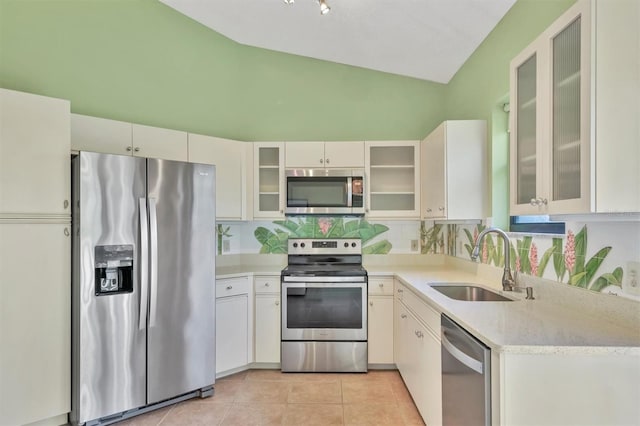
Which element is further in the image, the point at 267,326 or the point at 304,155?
the point at 304,155

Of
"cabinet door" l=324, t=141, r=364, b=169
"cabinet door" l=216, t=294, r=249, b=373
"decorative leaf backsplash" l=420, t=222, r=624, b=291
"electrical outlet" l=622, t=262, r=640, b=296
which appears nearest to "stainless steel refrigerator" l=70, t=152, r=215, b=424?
"cabinet door" l=216, t=294, r=249, b=373

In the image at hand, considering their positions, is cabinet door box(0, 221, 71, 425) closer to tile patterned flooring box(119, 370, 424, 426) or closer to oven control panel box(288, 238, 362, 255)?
tile patterned flooring box(119, 370, 424, 426)

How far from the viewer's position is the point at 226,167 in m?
3.06

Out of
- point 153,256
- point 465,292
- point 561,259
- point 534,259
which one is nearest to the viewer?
point 561,259

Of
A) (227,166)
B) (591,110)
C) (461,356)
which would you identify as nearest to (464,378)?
(461,356)

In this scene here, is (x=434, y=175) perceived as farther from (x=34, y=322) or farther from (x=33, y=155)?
(x=34, y=322)

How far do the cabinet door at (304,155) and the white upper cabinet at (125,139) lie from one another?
922 millimetres

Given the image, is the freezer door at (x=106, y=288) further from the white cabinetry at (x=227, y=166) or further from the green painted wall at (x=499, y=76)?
the green painted wall at (x=499, y=76)

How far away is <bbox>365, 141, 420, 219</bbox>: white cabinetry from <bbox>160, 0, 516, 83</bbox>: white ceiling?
788mm

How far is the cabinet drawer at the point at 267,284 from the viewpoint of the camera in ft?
9.65

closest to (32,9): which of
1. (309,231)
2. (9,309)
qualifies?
(9,309)

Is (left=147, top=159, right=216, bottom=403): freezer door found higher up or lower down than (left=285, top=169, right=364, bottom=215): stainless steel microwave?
lower down

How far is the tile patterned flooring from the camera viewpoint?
223 cm

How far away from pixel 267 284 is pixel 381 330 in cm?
108
